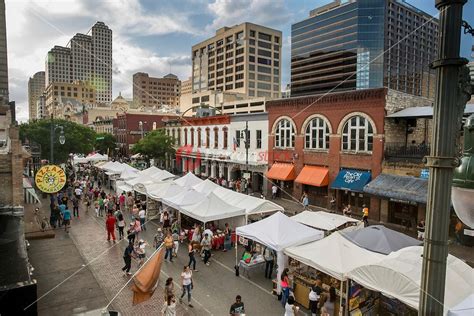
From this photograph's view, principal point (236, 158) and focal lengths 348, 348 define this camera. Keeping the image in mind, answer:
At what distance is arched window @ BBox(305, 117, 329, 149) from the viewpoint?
27712 mm

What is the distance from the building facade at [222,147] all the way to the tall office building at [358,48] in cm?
7062

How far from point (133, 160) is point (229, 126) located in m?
25.1

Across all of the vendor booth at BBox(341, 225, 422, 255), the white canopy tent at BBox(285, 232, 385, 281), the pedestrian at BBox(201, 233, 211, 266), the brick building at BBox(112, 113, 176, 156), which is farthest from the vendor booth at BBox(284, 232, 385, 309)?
the brick building at BBox(112, 113, 176, 156)

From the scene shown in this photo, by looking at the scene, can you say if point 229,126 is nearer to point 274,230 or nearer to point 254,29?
point 274,230

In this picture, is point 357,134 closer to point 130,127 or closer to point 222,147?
point 222,147

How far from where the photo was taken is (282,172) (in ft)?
101

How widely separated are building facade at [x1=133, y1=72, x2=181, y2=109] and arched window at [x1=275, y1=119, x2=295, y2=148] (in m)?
157

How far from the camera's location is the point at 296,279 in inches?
489

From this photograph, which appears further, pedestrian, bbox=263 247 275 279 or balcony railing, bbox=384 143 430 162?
balcony railing, bbox=384 143 430 162

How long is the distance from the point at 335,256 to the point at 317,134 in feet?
60.6

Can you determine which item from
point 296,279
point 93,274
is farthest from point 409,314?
point 93,274

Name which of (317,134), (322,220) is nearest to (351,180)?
(317,134)

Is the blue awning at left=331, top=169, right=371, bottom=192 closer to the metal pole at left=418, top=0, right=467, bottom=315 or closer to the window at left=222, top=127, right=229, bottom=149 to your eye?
the window at left=222, top=127, right=229, bottom=149

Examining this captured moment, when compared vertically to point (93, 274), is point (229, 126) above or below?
above
